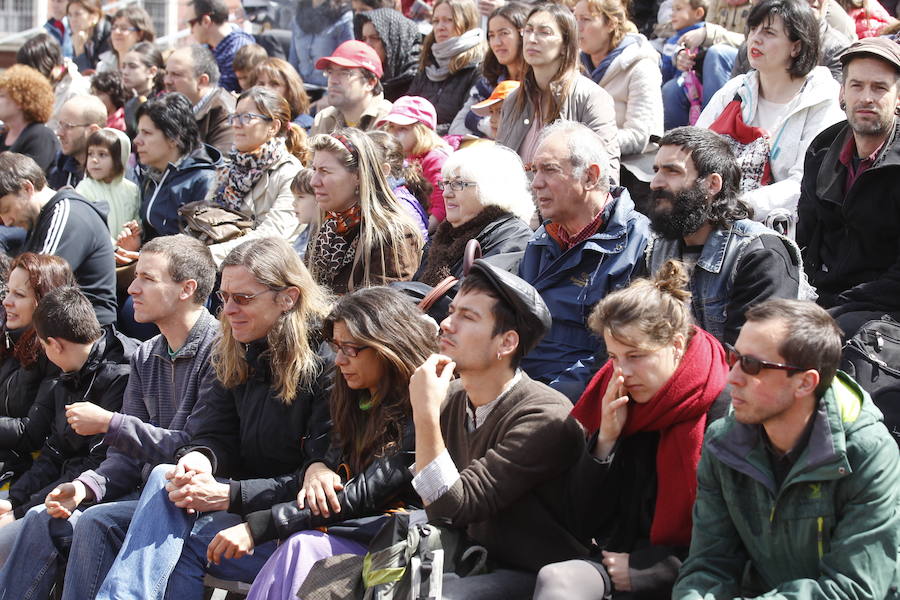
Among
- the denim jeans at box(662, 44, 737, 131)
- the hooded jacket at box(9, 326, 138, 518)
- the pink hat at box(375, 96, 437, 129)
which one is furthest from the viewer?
the denim jeans at box(662, 44, 737, 131)

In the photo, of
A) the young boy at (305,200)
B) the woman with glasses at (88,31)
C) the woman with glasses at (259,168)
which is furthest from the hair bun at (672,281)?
the woman with glasses at (88,31)

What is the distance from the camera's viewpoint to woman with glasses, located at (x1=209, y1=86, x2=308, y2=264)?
23.1ft

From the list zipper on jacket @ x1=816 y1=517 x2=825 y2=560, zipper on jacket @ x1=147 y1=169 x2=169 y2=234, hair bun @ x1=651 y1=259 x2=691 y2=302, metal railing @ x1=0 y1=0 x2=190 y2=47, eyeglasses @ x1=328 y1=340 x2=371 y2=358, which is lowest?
metal railing @ x1=0 y1=0 x2=190 y2=47

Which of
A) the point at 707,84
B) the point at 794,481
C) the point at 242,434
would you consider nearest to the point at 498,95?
the point at 707,84

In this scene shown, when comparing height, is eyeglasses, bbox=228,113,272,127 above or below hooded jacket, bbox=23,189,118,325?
above

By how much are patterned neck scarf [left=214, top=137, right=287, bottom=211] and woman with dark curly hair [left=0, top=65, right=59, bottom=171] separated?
2603 millimetres

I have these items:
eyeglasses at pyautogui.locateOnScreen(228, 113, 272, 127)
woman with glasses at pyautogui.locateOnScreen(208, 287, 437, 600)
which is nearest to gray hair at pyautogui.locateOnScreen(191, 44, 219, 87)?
eyeglasses at pyautogui.locateOnScreen(228, 113, 272, 127)

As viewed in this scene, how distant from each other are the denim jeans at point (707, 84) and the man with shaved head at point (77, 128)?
14.4 feet

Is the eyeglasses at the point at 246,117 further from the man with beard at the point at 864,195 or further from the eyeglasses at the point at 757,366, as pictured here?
the eyeglasses at the point at 757,366

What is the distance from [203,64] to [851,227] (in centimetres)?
580

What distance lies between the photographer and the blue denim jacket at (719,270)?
14.5ft

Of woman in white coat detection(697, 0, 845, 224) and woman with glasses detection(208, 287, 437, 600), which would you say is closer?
woman with glasses detection(208, 287, 437, 600)

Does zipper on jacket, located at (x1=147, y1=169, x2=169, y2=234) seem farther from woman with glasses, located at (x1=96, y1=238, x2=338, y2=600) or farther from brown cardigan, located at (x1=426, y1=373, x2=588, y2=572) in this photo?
brown cardigan, located at (x1=426, y1=373, x2=588, y2=572)

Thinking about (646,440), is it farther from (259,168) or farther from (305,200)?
(259,168)
